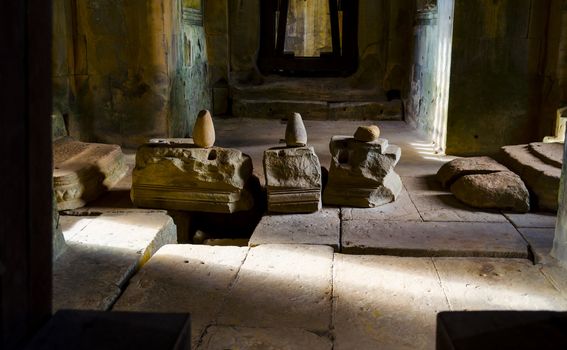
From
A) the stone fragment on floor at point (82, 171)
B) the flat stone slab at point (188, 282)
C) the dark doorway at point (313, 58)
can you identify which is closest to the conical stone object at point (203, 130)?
the stone fragment on floor at point (82, 171)

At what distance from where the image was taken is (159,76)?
248 inches

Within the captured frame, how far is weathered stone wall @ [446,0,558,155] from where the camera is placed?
5992mm

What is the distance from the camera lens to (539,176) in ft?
14.6

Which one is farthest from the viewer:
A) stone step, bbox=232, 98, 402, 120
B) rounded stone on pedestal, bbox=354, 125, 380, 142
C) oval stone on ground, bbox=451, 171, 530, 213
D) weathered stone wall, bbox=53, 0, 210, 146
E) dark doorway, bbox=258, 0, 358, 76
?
dark doorway, bbox=258, 0, 358, 76

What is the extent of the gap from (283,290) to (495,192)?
2.09 meters

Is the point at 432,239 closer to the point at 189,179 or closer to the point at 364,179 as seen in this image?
the point at 364,179

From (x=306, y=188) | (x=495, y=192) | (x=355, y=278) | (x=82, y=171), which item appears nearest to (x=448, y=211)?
(x=495, y=192)

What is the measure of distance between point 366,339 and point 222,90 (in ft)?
22.9

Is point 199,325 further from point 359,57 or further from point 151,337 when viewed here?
point 359,57

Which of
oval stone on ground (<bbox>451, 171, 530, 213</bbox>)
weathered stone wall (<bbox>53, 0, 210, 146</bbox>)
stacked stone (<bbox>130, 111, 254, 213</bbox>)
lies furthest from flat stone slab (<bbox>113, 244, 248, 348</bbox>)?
weathered stone wall (<bbox>53, 0, 210, 146</bbox>)

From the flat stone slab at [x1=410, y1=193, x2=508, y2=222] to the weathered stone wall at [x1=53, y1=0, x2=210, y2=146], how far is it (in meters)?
3.00

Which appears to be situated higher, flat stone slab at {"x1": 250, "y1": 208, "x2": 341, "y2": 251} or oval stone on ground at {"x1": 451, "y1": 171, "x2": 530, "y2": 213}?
oval stone on ground at {"x1": 451, "y1": 171, "x2": 530, "y2": 213}

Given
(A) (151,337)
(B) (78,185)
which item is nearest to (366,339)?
(A) (151,337)

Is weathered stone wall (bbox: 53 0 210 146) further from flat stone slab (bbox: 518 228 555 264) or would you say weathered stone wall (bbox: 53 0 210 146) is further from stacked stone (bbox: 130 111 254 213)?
flat stone slab (bbox: 518 228 555 264)
